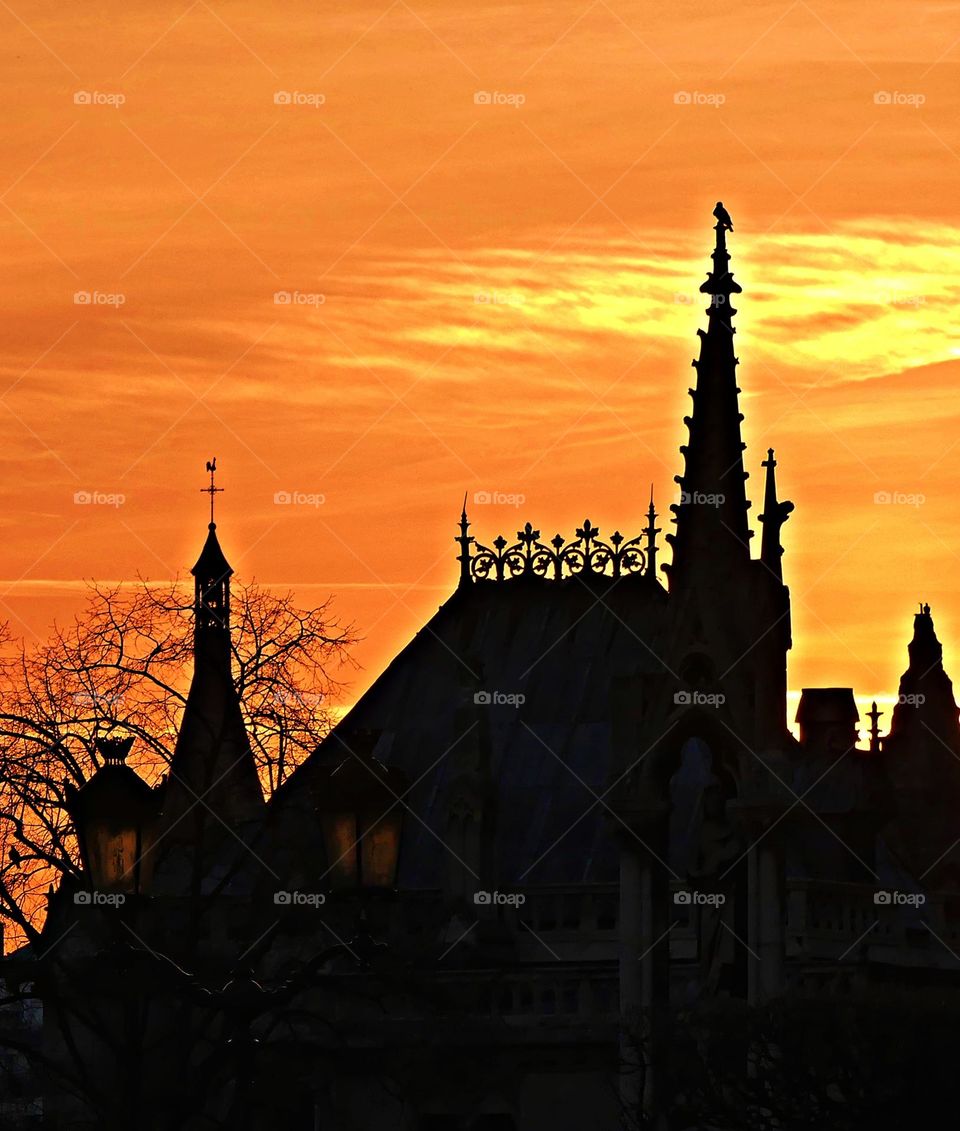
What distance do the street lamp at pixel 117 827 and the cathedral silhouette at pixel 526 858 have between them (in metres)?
0.03

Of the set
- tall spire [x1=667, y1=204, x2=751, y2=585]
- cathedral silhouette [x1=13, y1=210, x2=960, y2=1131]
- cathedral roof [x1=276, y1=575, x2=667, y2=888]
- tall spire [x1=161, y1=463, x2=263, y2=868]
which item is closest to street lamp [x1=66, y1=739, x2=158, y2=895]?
cathedral silhouette [x1=13, y1=210, x2=960, y2=1131]

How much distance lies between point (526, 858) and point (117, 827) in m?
24.1

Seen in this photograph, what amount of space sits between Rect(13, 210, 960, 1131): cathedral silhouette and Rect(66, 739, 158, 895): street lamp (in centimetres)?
3

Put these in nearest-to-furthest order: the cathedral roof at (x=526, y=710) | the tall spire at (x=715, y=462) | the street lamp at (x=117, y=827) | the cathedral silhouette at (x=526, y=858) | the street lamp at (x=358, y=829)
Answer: the street lamp at (x=358, y=829), the street lamp at (x=117, y=827), the cathedral silhouette at (x=526, y=858), the tall spire at (x=715, y=462), the cathedral roof at (x=526, y=710)

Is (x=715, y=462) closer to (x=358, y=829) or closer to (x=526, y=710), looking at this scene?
(x=358, y=829)

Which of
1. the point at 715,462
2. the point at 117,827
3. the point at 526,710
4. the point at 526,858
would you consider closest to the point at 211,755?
the point at 715,462

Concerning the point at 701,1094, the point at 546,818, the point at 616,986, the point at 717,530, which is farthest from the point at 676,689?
the point at 546,818

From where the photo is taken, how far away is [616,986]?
4772cm

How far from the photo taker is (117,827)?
31062 mm

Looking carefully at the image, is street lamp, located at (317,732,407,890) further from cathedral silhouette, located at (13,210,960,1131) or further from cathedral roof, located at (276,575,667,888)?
cathedral roof, located at (276,575,667,888)

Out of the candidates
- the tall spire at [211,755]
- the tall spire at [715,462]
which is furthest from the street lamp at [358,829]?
the tall spire at [715,462]

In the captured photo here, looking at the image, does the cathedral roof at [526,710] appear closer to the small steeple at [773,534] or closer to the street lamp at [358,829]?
the small steeple at [773,534]

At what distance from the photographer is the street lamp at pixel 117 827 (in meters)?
31.0

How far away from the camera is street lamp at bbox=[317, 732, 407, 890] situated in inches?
1203
